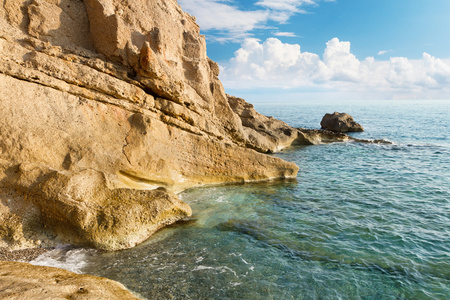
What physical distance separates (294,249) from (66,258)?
7.12m

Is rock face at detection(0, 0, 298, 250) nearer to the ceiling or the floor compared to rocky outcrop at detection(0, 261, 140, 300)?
nearer to the ceiling

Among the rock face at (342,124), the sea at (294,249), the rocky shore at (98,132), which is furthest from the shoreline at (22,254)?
the rock face at (342,124)

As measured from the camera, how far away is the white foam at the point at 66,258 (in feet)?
25.2

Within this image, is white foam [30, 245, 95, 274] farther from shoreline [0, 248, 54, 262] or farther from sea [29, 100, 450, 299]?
shoreline [0, 248, 54, 262]

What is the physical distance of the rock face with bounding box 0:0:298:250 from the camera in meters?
8.88

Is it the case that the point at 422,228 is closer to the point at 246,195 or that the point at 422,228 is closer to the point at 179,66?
the point at 246,195

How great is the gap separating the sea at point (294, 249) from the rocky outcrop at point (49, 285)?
1.14 metres

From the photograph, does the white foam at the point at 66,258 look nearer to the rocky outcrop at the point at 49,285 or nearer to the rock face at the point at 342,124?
the rocky outcrop at the point at 49,285

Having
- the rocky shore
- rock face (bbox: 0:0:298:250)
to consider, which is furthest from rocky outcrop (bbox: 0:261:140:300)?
rock face (bbox: 0:0:298:250)

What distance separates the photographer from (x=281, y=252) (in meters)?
9.21

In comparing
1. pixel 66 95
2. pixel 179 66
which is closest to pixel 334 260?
pixel 66 95

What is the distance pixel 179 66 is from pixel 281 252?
12746mm

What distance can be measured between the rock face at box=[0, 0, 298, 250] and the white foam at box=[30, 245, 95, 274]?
343 mm

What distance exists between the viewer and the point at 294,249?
370 inches
